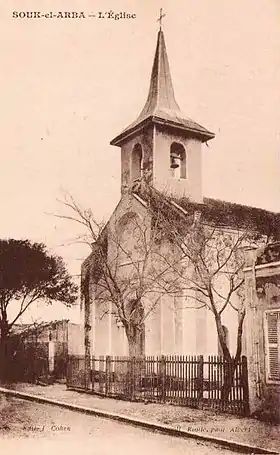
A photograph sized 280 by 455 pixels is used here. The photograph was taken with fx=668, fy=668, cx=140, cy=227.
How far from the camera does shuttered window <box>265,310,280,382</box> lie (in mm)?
4133

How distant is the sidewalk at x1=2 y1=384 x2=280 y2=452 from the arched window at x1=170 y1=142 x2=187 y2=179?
6.06ft

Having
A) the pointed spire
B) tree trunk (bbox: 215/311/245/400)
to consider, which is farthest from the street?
the pointed spire

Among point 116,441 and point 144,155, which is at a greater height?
point 144,155

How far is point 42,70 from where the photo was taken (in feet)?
13.4

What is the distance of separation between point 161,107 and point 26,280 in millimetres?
1451

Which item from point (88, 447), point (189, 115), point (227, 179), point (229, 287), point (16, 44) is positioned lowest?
point (88, 447)

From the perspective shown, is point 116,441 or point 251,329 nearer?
point 116,441

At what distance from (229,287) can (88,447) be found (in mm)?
1957

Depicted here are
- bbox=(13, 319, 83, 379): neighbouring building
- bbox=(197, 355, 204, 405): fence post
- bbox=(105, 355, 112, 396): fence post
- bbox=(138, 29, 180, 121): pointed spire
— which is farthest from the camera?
bbox=(105, 355, 112, 396): fence post

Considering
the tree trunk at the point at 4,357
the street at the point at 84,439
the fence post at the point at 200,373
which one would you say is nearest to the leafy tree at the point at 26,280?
the tree trunk at the point at 4,357

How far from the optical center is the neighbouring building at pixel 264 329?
4180 millimetres

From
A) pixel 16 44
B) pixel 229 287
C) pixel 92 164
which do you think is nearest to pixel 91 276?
pixel 92 164

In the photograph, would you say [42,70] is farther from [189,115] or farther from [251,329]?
[251,329]

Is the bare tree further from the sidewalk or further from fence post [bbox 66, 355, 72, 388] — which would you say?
fence post [bbox 66, 355, 72, 388]
